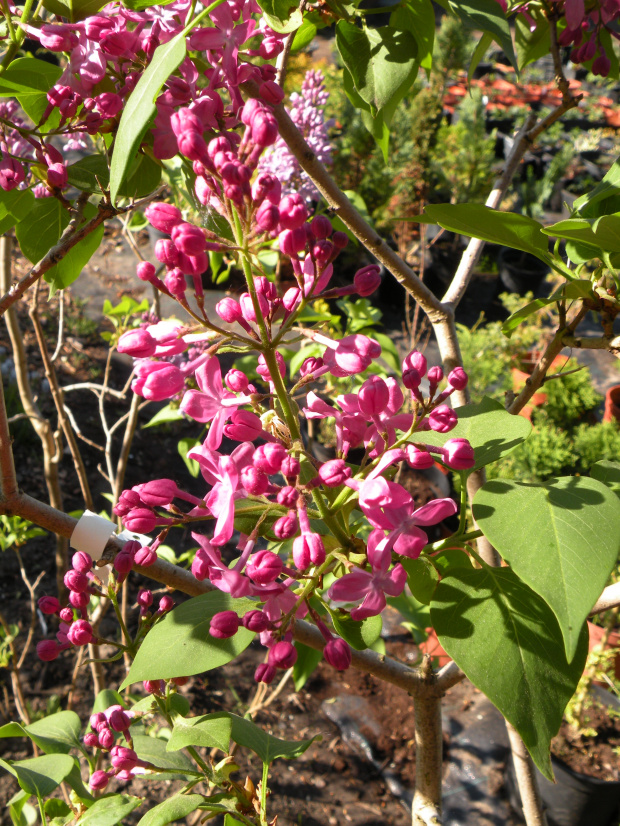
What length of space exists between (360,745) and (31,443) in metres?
2.22

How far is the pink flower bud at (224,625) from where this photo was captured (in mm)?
556

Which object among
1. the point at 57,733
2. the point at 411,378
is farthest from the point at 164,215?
the point at 57,733

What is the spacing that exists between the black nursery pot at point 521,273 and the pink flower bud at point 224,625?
5030 mm

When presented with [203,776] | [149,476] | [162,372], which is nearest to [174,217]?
[162,372]

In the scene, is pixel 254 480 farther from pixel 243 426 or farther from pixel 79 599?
pixel 79 599

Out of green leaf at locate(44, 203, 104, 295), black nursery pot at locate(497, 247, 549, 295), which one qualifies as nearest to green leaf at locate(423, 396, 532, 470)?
green leaf at locate(44, 203, 104, 295)

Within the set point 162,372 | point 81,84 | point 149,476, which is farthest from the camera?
point 149,476

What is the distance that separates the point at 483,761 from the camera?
2.40 metres

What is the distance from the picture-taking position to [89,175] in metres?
0.73

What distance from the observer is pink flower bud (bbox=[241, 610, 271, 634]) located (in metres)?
0.55

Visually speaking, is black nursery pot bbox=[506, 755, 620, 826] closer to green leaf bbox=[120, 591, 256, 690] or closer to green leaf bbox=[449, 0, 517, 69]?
green leaf bbox=[120, 591, 256, 690]

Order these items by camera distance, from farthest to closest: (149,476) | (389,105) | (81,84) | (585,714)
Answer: (149,476), (585,714), (389,105), (81,84)

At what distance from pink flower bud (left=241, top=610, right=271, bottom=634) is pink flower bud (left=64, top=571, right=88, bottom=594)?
0.88 feet

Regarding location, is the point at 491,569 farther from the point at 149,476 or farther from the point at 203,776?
the point at 149,476
